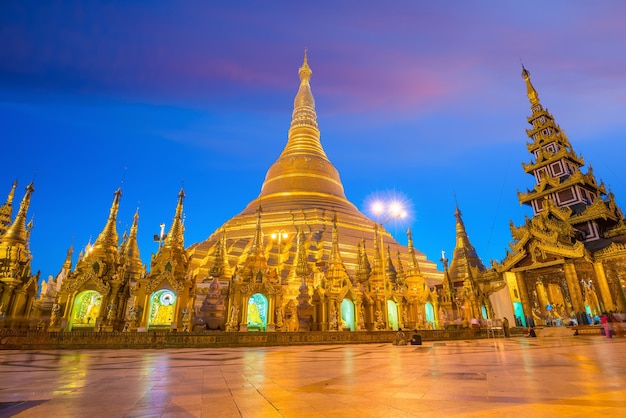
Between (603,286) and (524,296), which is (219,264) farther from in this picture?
(603,286)

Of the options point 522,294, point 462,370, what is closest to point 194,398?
point 462,370

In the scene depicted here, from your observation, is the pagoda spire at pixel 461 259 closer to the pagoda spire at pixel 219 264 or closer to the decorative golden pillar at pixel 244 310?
the pagoda spire at pixel 219 264

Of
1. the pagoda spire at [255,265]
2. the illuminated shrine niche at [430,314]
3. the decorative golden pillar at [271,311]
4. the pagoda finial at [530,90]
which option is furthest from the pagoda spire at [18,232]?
the pagoda finial at [530,90]

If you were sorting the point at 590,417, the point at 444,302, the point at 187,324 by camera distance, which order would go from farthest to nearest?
the point at 444,302, the point at 187,324, the point at 590,417

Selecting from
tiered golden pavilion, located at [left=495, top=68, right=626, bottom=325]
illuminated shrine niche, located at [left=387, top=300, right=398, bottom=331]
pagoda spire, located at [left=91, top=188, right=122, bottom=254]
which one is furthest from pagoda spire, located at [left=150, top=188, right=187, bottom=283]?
tiered golden pavilion, located at [left=495, top=68, right=626, bottom=325]

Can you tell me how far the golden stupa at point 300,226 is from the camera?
32.4 metres

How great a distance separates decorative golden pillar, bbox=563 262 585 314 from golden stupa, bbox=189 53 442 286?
12225 millimetres

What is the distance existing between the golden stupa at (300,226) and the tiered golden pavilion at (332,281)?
518 mm

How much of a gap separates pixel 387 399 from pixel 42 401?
3.84 meters

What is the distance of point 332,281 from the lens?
22.2 meters

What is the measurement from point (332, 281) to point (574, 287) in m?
15.6

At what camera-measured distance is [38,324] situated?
1834 cm

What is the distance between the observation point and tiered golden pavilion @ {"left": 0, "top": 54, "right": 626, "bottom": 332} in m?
18.0

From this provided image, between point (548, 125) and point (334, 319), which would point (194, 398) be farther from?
point (548, 125)
